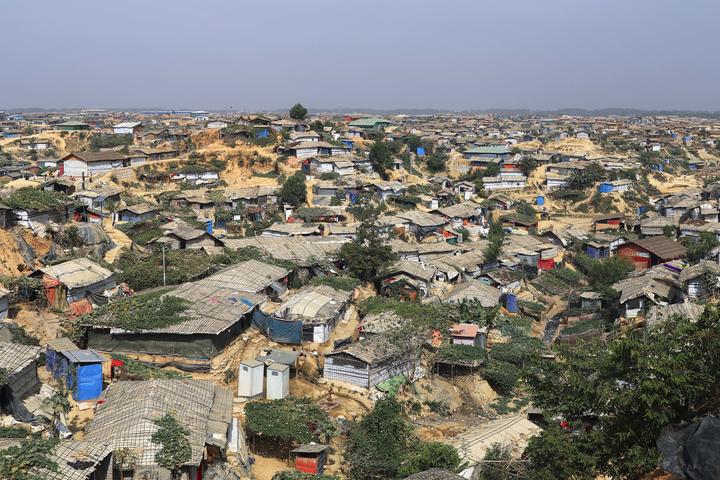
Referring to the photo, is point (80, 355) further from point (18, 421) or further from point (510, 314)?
point (510, 314)

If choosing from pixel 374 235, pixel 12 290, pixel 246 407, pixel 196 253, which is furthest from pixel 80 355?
pixel 374 235

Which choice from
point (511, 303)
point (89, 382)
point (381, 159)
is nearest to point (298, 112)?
point (381, 159)

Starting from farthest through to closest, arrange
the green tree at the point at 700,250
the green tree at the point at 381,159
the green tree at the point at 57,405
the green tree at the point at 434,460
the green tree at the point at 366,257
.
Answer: the green tree at the point at 381,159 → the green tree at the point at 700,250 → the green tree at the point at 366,257 → the green tree at the point at 57,405 → the green tree at the point at 434,460

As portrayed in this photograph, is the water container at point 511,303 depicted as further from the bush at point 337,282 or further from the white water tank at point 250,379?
the white water tank at point 250,379

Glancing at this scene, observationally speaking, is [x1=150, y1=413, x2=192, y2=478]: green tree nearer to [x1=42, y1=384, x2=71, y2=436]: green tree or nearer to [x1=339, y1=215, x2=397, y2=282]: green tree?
[x1=42, y1=384, x2=71, y2=436]: green tree

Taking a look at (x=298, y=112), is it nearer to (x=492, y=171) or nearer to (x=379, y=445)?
(x=492, y=171)

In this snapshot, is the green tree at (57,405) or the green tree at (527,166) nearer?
the green tree at (57,405)

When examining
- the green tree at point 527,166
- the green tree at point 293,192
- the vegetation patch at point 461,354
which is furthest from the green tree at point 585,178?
the vegetation patch at point 461,354
